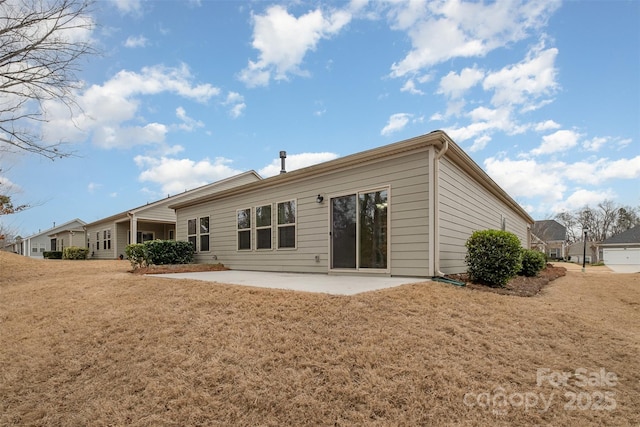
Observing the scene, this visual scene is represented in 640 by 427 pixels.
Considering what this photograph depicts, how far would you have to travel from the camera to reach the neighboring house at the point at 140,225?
18484mm

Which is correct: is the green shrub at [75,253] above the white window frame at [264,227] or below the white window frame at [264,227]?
below

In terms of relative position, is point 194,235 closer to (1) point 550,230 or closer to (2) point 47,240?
(2) point 47,240

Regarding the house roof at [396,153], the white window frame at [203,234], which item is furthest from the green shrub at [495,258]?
the white window frame at [203,234]

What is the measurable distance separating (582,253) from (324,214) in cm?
4157

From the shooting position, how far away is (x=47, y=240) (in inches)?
1553

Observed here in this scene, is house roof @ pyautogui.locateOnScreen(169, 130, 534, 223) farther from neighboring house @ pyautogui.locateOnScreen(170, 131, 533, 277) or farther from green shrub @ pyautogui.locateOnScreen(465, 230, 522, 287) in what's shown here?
green shrub @ pyautogui.locateOnScreen(465, 230, 522, 287)

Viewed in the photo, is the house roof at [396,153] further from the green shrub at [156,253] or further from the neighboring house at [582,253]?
the neighboring house at [582,253]

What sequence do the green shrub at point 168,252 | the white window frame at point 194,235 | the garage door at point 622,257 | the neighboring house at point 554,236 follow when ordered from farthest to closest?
the neighboring house at point 554,236
the garage door at point 622,257
the white window frame at point 194,235
the green shrub at point 168,252

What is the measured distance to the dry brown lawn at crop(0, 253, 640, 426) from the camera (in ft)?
8.38

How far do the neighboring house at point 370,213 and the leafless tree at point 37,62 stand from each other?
497 centimetres

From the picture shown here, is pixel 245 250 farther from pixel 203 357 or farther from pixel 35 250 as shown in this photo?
pixel 35 250

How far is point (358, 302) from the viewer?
14.4 feet

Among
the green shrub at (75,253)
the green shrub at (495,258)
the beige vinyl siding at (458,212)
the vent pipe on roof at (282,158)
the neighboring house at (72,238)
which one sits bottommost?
the green shrub at (75,253)

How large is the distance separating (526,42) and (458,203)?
479 centimetres
